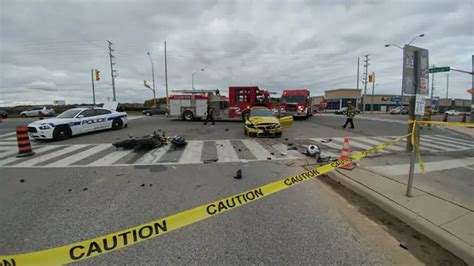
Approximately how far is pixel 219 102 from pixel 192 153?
13.9 metres

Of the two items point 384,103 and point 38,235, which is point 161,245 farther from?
point 384,103

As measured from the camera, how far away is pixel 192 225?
3.21m

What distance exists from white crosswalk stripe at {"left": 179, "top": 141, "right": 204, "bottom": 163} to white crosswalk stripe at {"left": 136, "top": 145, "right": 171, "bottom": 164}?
806 millimetres

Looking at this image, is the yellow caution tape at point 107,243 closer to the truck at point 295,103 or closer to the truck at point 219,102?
the truck at point 219,102

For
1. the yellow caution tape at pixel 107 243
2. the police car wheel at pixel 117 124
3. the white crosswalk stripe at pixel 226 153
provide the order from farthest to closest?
the police car wheel at pixel 117 124 → the white crosswalk stripe at pixel 226 153 → the yellow caution tape at pixel 107 243

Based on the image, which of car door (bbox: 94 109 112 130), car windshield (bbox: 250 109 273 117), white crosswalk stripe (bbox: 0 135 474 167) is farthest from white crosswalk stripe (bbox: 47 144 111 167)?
car windshield (bbox: 250 109 273 117)

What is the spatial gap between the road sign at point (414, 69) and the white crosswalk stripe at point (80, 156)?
30.7ft

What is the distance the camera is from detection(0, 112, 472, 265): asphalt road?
8.43ft

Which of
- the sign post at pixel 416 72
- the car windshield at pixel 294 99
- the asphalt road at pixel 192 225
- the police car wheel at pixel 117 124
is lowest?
the asphalt road at pixel 192 225

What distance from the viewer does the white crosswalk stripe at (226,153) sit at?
7.30 m

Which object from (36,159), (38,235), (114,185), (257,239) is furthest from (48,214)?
(36,159)

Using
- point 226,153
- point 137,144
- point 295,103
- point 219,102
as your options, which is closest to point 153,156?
point 137,144

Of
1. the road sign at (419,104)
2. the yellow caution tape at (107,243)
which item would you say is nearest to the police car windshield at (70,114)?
the yellow caution tape at (107,243)

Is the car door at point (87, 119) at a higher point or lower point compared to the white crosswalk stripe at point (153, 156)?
higher
